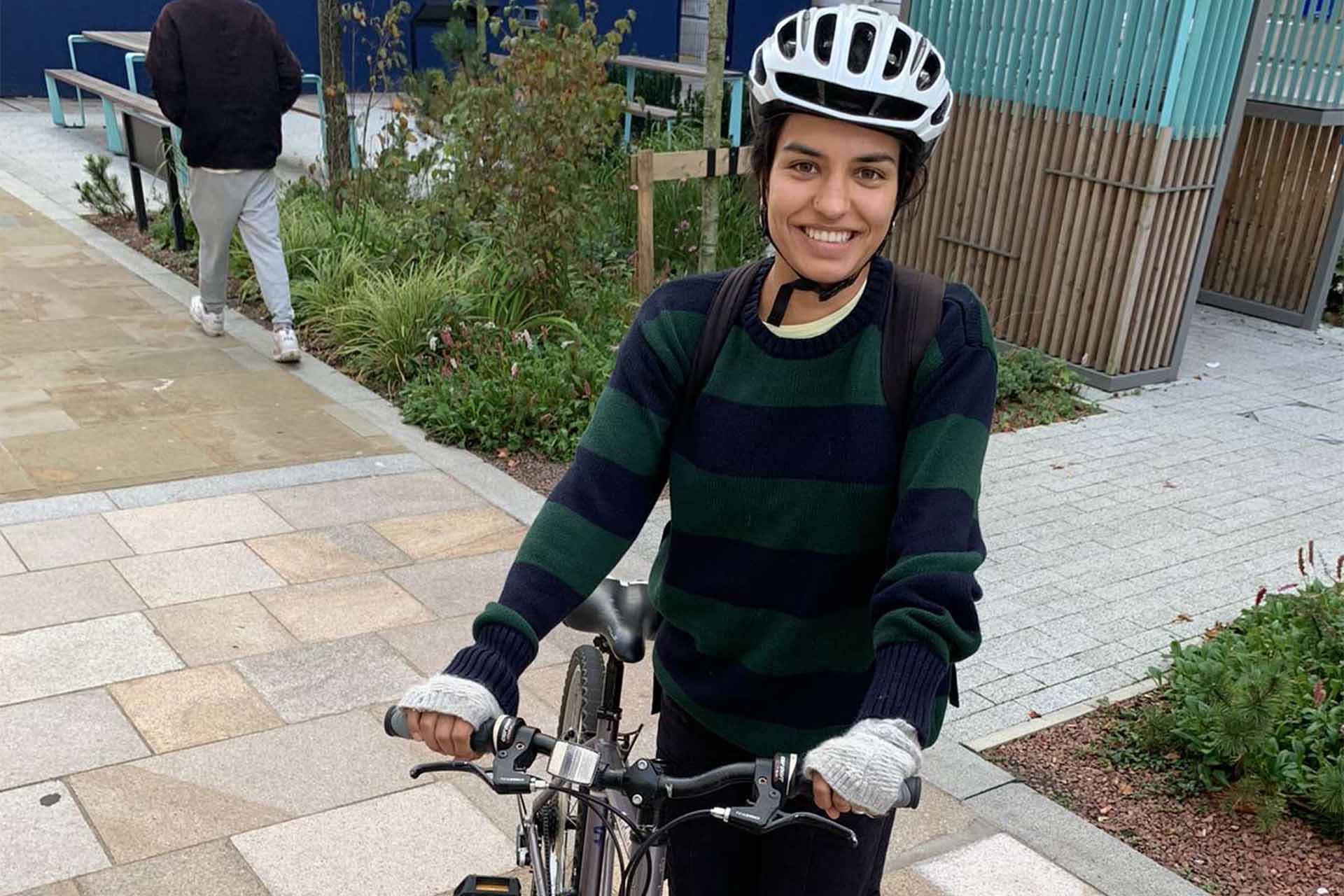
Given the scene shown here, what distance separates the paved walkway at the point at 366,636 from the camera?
3.38 m

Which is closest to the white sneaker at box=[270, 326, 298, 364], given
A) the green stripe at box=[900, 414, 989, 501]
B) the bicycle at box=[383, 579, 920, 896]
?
the bicycle at box=[383, 579, 920, 896]

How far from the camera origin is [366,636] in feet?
14.5

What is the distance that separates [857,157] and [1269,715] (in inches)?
97.9

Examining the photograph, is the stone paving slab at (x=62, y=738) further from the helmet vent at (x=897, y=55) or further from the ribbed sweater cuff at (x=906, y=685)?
the helmet vent at (x=897, y=55)

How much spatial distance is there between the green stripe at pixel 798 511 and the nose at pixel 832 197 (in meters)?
0.38

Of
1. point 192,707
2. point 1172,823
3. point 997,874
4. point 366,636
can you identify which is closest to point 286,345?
point 366,636

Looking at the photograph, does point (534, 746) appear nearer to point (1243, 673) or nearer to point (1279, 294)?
point (1243, 673)

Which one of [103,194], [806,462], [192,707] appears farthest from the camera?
[103,194]

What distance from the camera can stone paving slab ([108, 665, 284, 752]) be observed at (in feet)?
12.5

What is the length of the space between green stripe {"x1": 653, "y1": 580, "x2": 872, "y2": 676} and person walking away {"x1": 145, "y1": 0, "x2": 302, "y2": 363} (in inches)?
220

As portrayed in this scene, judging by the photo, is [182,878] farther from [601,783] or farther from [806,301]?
[806,301]

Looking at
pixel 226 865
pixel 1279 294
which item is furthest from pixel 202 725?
pixel 1279 294

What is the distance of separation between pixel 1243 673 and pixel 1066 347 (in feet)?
14.2

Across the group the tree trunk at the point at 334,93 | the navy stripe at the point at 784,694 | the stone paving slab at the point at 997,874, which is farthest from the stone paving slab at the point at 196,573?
the tree trunk at the point at 334,93
